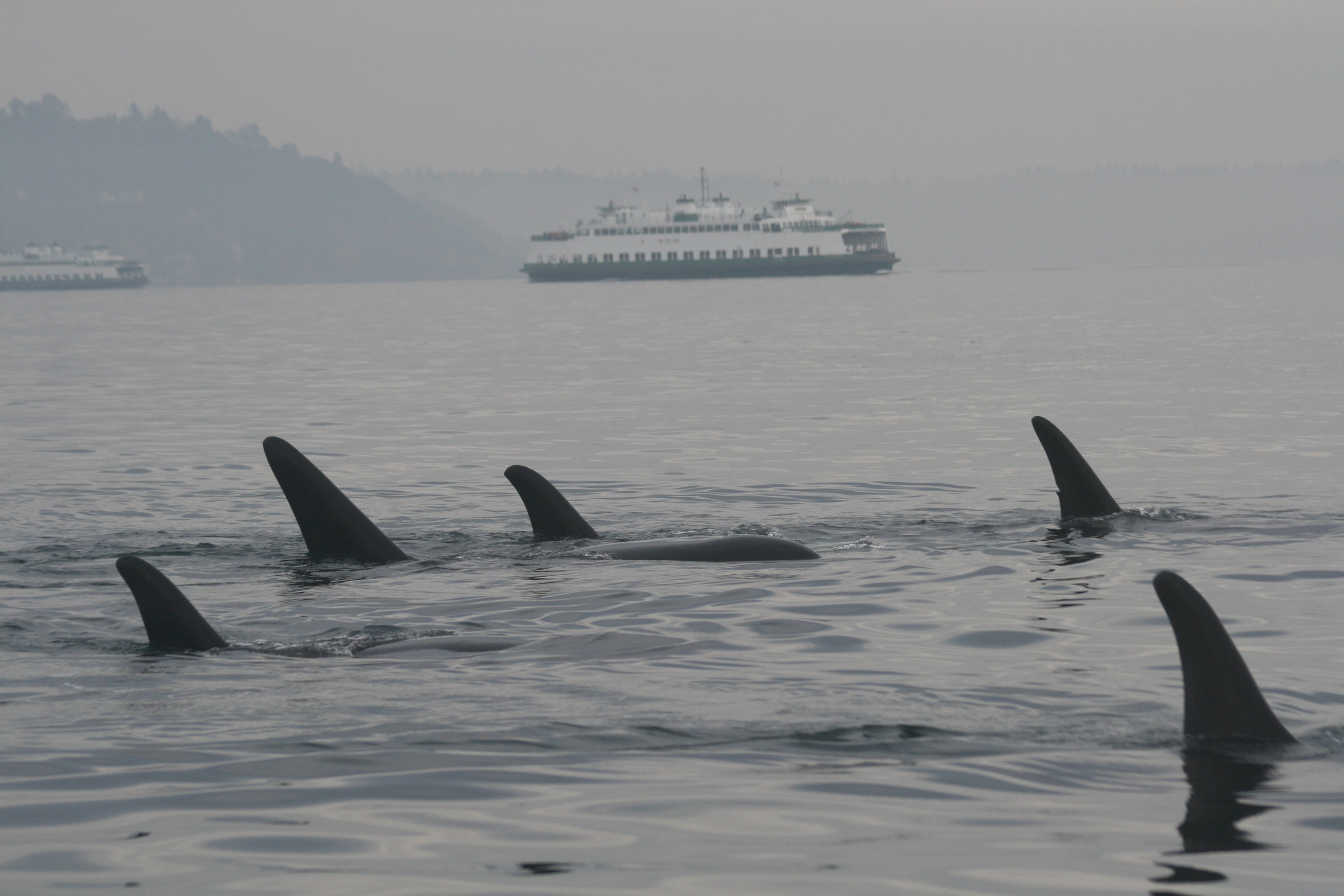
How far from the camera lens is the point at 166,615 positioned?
11031 mm

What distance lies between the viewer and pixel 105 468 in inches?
991

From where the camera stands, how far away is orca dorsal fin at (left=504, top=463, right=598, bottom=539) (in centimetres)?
1608

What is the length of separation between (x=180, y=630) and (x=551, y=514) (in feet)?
18.6

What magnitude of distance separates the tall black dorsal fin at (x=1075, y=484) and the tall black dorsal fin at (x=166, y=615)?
851 cm

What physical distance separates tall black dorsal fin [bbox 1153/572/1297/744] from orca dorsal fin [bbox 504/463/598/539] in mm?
8918

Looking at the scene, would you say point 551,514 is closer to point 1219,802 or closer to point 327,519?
point 327,519

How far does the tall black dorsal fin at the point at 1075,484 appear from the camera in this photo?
16219 mm

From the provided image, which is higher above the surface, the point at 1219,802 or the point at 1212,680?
the point at 1212,680

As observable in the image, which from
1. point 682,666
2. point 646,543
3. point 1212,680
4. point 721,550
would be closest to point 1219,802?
point 1212,680

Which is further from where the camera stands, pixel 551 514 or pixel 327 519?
pixel 551 514

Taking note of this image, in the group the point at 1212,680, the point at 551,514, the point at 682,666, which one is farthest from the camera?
the point at 551,514

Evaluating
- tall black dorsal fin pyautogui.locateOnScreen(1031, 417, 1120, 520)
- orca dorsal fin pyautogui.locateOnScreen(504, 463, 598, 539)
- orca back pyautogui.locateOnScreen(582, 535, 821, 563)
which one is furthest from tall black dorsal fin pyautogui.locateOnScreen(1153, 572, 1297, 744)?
orca dorsal fin pyautogui.locateOnScreen(504, 463, 598, 539)

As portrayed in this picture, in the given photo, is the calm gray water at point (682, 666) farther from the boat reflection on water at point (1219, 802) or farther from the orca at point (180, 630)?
the orca at point (180, 630)

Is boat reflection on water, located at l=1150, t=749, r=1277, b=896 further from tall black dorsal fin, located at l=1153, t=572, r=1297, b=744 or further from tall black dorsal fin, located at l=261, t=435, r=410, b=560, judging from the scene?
tall black dorsal fin, located at l=261, t=435, r=410, b=560
